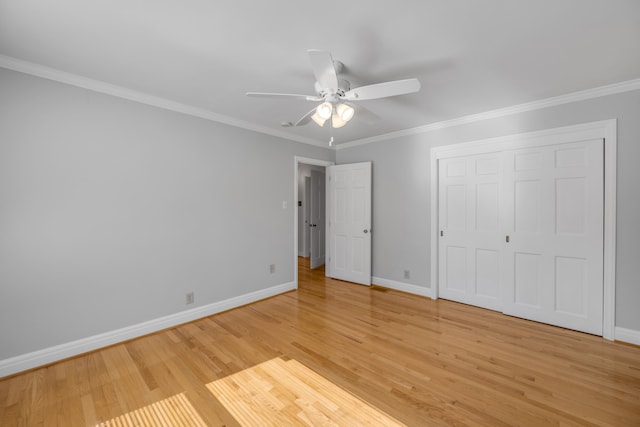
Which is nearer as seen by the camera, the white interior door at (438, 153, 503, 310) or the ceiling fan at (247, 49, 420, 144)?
the ceiling fan at (247, 49, 420, 144)

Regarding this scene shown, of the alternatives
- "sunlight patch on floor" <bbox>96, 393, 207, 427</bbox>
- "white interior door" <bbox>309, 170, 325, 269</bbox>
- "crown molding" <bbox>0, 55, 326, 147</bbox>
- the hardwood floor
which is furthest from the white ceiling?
"white interior door" <bbox>309, 170, 325, 269</bbox>

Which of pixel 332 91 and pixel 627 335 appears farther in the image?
pixel 627 335

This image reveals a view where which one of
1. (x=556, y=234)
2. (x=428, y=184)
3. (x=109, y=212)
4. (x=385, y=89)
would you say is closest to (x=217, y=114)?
(x=109, y=212)

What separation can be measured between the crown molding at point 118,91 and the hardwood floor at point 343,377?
2.43 meters

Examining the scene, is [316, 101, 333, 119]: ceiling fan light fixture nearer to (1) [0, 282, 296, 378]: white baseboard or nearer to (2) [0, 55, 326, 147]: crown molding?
(2) [0, 55, 326, 147]: crown molding

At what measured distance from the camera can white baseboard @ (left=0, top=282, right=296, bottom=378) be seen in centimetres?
218

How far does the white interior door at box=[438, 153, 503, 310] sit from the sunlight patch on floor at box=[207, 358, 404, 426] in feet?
8.08

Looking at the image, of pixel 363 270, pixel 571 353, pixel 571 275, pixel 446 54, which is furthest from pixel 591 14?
pixel 363 270

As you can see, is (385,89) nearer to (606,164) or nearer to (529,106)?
(529,106)

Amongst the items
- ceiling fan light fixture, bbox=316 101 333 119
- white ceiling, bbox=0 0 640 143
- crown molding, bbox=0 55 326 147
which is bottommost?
ceiling fan light fixture, bbox=316 101 333 119

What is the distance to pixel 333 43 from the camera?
1.90 meters

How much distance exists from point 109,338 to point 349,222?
347 cm

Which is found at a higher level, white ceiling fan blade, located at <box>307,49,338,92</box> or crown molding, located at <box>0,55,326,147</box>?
crown molding, located at <box>0,55,326,147</box>

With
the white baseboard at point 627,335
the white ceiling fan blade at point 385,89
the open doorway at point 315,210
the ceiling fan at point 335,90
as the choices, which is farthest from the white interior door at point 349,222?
the white baseboard at point 627,335
